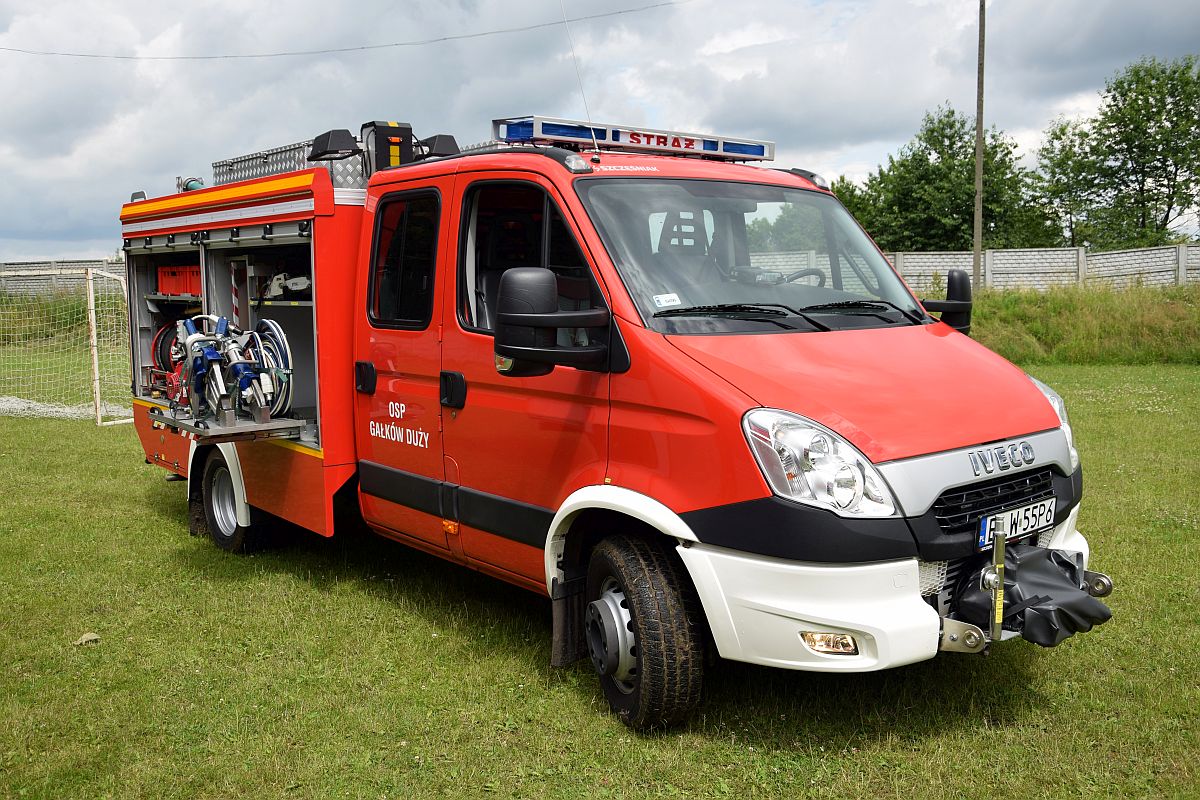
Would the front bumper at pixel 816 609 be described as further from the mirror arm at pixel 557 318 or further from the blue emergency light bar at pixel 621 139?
the blue emergency light bar at pixel 621 139

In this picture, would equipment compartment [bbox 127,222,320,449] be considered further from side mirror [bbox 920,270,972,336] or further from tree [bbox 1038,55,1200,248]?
tree [bbox 1038,55,1200,248]

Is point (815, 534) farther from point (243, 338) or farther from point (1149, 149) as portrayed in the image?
point (1149, 149)

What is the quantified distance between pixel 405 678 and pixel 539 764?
1134mm

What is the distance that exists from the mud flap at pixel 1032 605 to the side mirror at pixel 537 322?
64.9 inches

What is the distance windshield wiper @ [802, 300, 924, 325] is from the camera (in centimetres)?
466

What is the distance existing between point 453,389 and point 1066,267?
25.2 meters

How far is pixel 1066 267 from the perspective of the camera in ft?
87.6

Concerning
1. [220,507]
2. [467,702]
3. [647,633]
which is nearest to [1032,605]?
[647,633]

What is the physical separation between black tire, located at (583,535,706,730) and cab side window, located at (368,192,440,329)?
1764 mm

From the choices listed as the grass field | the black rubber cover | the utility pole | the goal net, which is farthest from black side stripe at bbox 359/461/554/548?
the utility pole

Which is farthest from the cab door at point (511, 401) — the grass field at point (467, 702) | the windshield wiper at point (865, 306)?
the windshield wiper at point (865, 306)

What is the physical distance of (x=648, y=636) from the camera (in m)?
4.07

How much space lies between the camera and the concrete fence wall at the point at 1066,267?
24312 mm

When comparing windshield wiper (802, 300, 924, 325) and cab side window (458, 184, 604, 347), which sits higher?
cab side window (458, 184, 604, 347)
